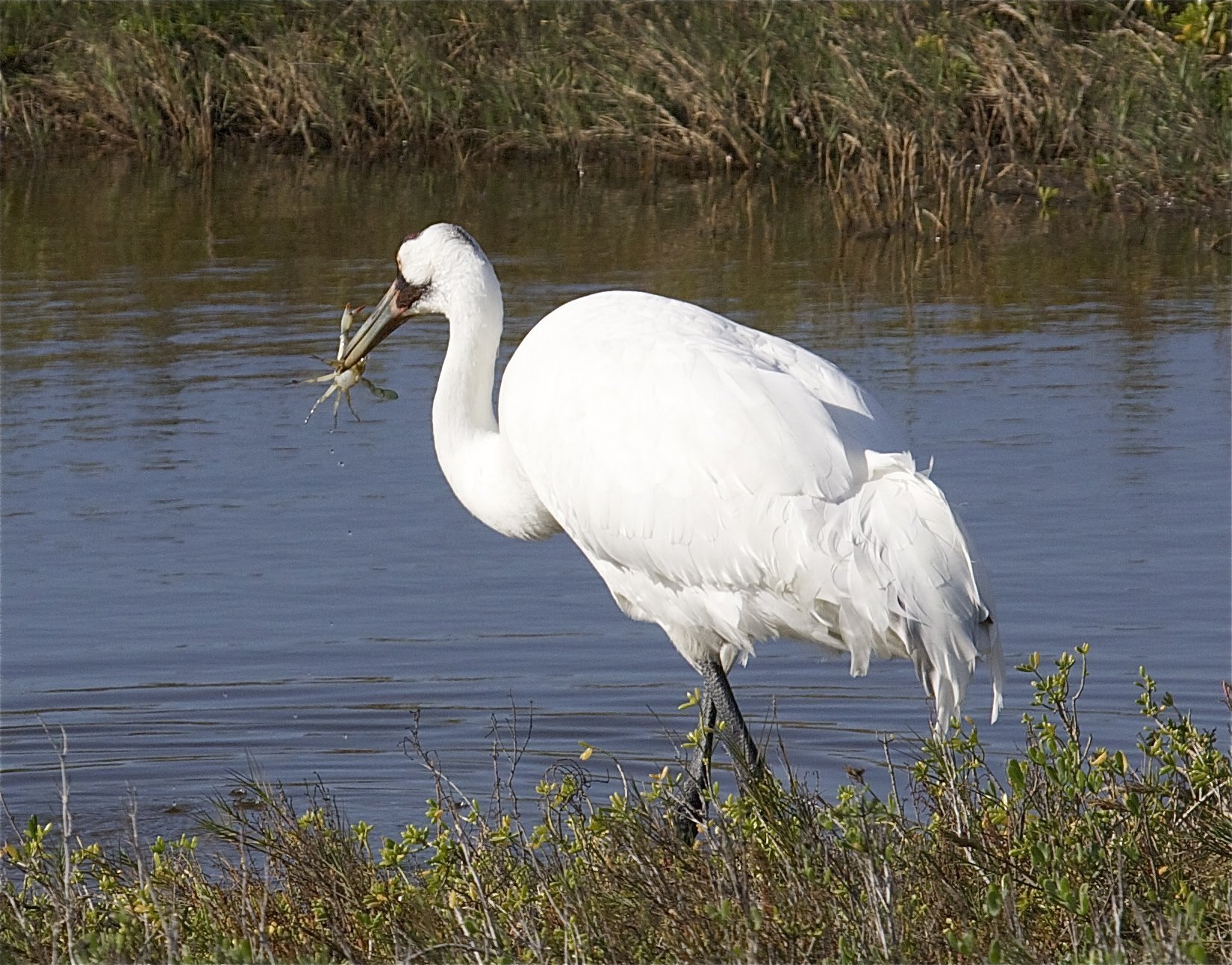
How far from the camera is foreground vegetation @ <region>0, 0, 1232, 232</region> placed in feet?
46.2

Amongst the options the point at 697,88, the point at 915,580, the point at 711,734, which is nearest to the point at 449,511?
the point at 711,734

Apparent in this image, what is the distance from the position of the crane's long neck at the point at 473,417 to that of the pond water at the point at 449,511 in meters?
0.57

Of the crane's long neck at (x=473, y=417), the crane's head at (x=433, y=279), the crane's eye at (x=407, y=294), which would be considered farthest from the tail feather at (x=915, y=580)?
the crane's eye at (x=407, y=294)

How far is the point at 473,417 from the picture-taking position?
5.86m

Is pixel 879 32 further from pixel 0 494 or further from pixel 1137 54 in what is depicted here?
pixel 0 494

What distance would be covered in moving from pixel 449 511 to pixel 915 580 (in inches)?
157

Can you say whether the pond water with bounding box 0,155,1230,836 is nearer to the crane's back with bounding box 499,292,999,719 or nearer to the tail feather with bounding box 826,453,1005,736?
the crane's back with bounding box 499,292,999,719

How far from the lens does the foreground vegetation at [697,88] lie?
14086 millimetres

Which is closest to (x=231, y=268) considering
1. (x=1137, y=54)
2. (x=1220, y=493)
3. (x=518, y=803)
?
(x=1137, y=54)

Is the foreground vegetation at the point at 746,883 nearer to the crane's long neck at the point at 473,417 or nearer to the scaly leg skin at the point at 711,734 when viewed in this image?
the scaly leg skin at the point at 711,734

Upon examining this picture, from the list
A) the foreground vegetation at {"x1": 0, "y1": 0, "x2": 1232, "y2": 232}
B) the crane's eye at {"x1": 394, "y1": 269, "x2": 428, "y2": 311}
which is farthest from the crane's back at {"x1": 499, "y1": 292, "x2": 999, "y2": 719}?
the foreground vegetation at {"x1": 0, "y1": 0, "x2": 1232, "y2": 232}

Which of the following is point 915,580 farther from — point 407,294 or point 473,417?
point 407,294

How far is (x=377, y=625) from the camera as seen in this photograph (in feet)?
23.4

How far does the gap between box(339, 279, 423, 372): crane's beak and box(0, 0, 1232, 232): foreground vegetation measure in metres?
7.92
